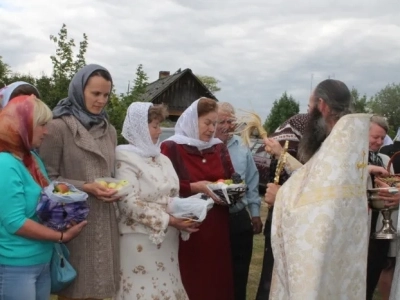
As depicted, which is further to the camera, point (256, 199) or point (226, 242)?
point (256, 199)

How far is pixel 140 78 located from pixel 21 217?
749 centimetres

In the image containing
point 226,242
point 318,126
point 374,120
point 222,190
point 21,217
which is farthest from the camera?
point 374,120

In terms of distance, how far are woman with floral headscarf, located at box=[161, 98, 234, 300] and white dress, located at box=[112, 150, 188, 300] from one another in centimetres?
51

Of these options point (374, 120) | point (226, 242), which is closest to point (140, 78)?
point (374, 120)

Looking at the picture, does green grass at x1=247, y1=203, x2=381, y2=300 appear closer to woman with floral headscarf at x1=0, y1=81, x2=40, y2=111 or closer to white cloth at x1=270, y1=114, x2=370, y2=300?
white cloth at x1=270, y1=114, x2=370, y2=300

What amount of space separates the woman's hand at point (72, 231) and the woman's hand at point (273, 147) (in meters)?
1.41

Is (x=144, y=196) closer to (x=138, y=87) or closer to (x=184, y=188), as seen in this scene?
(x=184, y=188)

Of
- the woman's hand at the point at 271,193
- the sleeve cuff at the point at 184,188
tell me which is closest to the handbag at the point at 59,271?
the sleeve cuff at the point at 184,188

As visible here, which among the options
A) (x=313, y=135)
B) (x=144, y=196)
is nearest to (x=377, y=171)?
(x=313, y=135)

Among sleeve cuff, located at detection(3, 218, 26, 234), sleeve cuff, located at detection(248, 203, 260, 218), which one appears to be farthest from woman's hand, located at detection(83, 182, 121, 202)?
sleeve cuff, located at detection(248, 203, 260, 218)

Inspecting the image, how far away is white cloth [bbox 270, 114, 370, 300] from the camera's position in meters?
3.00

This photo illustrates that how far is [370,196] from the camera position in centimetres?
349

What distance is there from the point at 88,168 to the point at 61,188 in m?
0.35

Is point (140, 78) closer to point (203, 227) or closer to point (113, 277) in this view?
point (203, 227)
